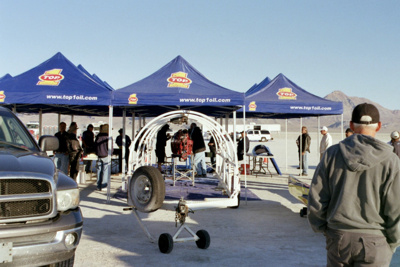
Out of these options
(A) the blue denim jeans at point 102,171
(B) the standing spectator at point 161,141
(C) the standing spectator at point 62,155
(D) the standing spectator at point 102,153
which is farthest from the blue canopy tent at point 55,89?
(B) the standing spectator at point 161,141

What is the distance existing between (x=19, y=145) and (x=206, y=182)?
34.1 feet

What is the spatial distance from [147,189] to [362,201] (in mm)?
4586

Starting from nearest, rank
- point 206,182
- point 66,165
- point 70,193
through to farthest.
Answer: point 70,193 < point 66,165 < point 206,182

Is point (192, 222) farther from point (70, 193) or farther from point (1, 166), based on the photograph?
point (1, 166)

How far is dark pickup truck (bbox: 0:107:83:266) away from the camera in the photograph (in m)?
4.20

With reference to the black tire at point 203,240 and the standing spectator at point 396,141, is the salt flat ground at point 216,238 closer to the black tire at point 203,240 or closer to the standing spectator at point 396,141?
the black tire at point 203,240

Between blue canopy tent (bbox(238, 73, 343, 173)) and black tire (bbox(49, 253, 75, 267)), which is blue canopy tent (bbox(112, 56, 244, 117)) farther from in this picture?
black tire (bbox(49, 253, 75, 267))

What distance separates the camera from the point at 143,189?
7.23 metres

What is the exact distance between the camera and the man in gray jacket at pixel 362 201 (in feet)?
9.43

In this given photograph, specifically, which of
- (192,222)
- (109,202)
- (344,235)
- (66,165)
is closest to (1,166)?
(344,235)

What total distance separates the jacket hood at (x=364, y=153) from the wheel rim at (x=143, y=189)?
4444mm

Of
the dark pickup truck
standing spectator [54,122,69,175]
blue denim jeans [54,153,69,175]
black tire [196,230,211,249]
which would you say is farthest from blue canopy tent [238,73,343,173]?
the dark pickup truck

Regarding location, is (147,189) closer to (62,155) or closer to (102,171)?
(62,155)

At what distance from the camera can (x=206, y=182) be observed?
1556cm
